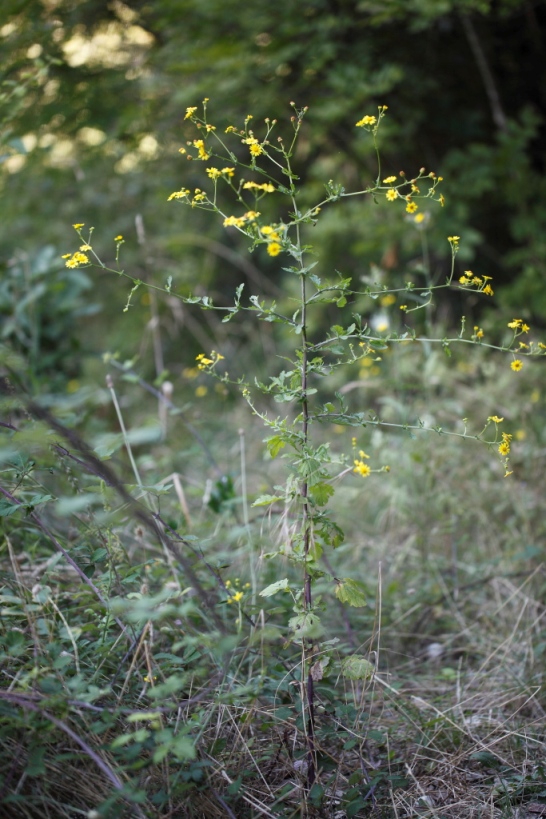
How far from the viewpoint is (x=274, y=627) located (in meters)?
1.55

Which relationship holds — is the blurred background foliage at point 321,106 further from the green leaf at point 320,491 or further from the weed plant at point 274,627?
the green leaf at point 320,491

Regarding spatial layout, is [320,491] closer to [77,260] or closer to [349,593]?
[349,593]

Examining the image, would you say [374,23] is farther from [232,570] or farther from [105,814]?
[105,814]

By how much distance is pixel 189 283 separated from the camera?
475 cm

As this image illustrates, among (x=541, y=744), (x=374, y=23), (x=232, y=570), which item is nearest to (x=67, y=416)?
(x=232, y=570)

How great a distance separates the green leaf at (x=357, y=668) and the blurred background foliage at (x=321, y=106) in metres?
2.19

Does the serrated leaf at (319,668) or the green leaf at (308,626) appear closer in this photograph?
the green leaf at (308,626)

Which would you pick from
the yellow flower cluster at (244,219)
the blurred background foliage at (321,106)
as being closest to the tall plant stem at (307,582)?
the yellow flower cluster at (244,219)

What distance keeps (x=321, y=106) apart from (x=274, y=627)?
301 centimetres

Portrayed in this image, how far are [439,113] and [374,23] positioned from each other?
973 mm

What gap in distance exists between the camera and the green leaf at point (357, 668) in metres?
1.35

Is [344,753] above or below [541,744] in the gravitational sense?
above

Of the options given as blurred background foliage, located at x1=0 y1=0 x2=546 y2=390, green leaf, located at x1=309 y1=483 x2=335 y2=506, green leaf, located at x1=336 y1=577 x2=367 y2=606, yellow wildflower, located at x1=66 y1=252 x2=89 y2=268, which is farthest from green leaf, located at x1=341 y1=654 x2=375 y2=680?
blurred background foliage, located at x1=0 y1=0 x2=546 y2=390

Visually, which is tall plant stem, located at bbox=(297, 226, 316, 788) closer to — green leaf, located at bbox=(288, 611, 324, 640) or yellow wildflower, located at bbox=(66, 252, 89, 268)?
green leaf, located at bbox=(288, 611, 324, 640)
